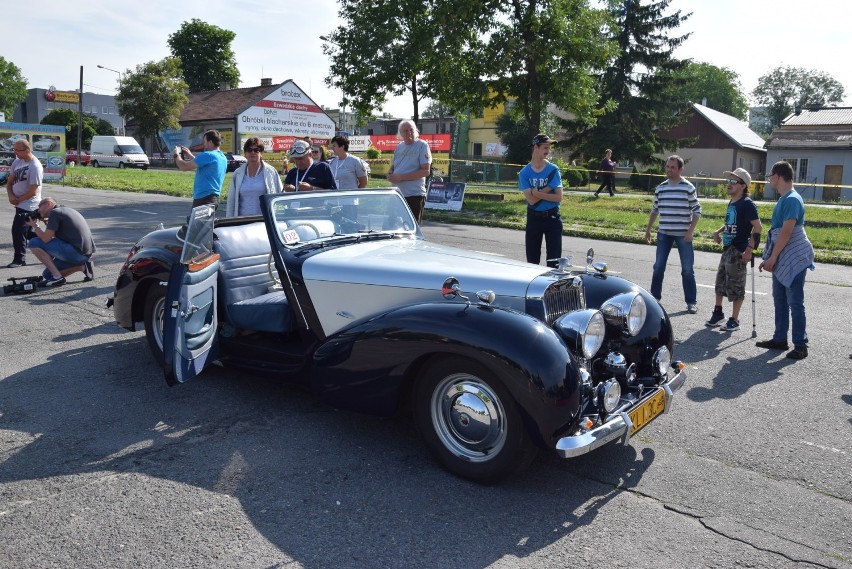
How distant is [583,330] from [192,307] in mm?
2329

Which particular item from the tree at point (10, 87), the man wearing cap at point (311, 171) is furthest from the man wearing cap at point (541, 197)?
the tree at point (10, 87)

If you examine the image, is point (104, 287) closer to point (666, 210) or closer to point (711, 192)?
point (666, 210)

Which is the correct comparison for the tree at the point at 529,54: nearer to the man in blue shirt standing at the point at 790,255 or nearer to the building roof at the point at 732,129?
the man in blue shirt standing at the point at 790,255

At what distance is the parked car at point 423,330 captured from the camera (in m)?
3.31

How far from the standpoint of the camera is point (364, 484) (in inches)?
139

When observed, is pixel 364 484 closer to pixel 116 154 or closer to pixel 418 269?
pixel 418 269

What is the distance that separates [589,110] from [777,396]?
18207 mm

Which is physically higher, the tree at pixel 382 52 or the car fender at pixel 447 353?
the tree at pixel 382 52

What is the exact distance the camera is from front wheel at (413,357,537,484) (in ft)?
11.0

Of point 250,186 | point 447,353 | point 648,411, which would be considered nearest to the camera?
point 447,353

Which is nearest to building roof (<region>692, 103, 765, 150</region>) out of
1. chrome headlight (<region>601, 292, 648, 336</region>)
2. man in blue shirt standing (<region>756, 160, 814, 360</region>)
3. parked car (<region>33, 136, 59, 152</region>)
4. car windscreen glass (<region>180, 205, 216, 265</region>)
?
parked car (<region>33, 136, 59, 152</region>)

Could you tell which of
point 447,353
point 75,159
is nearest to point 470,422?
point 447,353

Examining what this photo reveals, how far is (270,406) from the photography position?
15.1 ft

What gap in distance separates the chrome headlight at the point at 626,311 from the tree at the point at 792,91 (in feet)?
327
